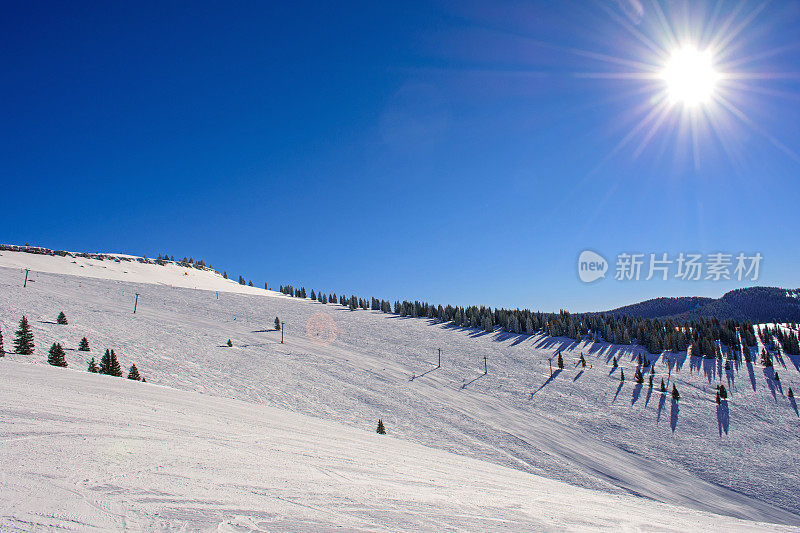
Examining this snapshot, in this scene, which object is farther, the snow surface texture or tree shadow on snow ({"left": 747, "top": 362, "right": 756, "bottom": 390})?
tree shadow on snow ({"left": 747, "top": 362, "right": 756, "bottom": 390})

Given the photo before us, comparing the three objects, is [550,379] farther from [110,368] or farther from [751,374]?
[110,368]

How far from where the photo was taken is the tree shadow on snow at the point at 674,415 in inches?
1794

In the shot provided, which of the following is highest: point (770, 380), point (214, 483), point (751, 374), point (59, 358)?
point (214, 483)

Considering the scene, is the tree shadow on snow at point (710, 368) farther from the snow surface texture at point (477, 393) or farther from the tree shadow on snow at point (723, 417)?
the tree shadow on snow at point (723, 417)

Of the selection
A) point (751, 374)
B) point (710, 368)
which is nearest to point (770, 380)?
point (751, 374)

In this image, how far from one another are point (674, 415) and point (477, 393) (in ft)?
87.6

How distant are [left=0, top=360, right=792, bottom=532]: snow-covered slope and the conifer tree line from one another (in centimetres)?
8999

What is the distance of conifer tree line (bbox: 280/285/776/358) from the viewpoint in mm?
88694

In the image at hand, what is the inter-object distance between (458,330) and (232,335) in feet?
181

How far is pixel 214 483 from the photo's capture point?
5.80 meters

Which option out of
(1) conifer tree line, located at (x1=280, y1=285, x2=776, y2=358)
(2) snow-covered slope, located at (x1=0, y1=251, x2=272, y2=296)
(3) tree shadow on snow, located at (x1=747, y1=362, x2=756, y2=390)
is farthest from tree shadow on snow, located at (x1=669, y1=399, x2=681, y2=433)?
(2) snow-covered slope, located at (x1=0, y1=251, x2=272, y2=296)

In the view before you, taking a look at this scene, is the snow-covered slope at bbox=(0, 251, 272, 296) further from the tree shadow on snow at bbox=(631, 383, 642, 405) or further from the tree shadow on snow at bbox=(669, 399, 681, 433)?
the tree shadow on snow at bbox=(669, 399, 681, 433)

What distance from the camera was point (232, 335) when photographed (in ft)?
171

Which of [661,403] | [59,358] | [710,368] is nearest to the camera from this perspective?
[59,358]
